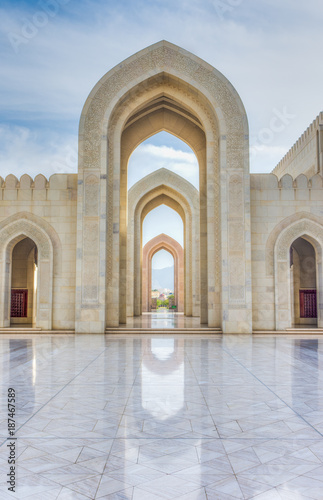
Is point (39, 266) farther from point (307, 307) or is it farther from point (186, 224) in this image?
point (186, 224)

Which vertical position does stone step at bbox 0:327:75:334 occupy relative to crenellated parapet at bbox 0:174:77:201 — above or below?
below

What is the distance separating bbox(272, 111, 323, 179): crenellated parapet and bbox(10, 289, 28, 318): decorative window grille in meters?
9.69

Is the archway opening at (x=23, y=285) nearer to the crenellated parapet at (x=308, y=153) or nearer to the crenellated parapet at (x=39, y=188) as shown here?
the crenellated parapet at (x=39, y=188)

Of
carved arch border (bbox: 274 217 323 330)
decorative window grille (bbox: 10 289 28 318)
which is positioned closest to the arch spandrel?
carved arch border (bbox: 274 217 323 330)

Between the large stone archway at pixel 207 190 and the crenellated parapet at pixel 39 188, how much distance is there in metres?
0.65

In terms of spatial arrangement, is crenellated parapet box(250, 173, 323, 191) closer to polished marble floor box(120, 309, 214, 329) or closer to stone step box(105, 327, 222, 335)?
stone step box(105, 327, 222, 335)

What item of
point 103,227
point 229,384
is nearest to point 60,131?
point 103,227

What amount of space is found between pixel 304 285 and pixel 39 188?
8.47 meters

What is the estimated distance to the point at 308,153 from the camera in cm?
1338

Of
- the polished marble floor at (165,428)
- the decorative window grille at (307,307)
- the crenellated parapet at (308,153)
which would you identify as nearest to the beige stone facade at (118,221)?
the crenellated parapet at (308,153)

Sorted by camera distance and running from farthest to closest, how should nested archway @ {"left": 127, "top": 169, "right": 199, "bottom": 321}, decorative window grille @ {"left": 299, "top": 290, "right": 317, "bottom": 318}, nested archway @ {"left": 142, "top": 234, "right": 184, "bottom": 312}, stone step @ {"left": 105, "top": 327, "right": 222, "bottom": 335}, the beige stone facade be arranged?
1. nested archway @ {"left": 142, "top": 234, "right": 184, "bottom": 312}
2. nested archway @ {"left": 127, "top": 169, "right": 199, "bottom": 321}
3. decorative window grille @ {"left": 299, "top": 290, "right": 317, "bottom": 318}
4. stone step @ {"left": 105, "top": 327, "right": 222, "bottom": 335}
5. the beige stone facade

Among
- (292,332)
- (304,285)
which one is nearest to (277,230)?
(292,332)

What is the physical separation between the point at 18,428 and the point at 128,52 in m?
10.4

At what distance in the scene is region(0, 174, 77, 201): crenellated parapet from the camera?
11172mm
